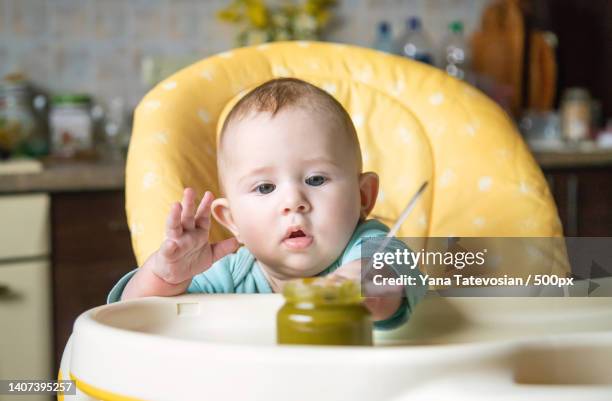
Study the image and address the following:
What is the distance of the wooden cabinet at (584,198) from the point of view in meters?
2.32

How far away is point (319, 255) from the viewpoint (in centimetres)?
90

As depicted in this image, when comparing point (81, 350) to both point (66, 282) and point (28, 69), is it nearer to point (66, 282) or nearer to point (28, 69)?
point (66, 282)

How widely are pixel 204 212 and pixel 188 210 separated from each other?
0.02 metres

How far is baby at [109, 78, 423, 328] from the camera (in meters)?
0.87

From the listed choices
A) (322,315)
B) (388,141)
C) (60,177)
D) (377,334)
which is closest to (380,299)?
(377,334)

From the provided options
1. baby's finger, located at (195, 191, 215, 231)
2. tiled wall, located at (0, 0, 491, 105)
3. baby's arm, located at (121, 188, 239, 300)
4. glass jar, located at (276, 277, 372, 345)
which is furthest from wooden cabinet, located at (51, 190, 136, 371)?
glass jar, located at (276, 277, 372, 345)

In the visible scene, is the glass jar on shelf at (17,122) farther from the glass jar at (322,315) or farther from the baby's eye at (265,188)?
the glass jar at (322,315)

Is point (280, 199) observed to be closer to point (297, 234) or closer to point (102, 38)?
point (297, 234)

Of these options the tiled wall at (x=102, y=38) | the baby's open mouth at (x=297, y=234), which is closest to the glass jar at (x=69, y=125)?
the tiled wall at (x=102, y=38)

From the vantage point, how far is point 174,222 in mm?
839

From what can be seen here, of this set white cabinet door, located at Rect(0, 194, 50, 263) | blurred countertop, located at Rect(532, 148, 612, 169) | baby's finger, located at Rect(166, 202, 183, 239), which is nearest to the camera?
baby's finger, located at Rect(166, 202, 183, 239)

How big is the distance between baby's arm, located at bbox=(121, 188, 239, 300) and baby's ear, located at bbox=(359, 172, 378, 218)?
0.15m

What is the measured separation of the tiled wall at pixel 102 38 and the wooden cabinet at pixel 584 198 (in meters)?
1.00

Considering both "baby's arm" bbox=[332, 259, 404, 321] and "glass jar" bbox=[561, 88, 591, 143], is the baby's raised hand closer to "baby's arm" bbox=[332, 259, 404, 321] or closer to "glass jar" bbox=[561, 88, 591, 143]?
"baby's arm" bbox=[332, 259, 404, 321]
